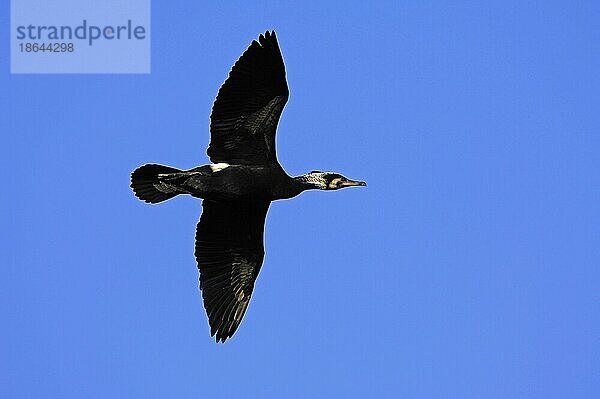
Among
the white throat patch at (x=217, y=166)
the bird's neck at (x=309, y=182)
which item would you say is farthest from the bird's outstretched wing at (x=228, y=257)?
the white throat patch at (x=217, y=166)

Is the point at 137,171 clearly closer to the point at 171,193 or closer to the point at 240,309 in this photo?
the point at 171,193

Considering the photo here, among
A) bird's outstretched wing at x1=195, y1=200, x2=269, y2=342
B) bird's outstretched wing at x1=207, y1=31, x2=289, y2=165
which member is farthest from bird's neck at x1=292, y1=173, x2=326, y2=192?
bird's outstretched wing at x1=195, y1=200, x2=269, y2=342

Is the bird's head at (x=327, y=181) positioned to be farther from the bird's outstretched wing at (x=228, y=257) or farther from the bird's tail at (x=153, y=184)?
the bird's tail at (x=153, y=184)

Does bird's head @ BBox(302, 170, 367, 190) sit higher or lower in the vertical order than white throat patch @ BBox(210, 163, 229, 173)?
lower

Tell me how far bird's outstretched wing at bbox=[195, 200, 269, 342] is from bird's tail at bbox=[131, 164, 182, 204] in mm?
744

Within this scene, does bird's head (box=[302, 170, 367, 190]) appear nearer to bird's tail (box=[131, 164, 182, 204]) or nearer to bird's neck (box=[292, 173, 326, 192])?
bird's neck (box=[292, 173, 326, 192])

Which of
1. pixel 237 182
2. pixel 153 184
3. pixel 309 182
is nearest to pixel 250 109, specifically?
pixel 237 182

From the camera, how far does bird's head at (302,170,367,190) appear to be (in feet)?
60.5

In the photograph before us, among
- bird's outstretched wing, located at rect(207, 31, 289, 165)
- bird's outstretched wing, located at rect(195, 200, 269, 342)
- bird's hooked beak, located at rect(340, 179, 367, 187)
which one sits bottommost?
bird's outstretched wing, located at rect(195, 200, 269, 342)

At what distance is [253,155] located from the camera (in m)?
18.2

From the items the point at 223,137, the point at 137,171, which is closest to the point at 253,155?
the point at 223,137

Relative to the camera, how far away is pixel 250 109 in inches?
713

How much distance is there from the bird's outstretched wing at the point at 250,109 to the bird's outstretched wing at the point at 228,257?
0.88m

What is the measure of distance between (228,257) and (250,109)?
2448 millimetres
